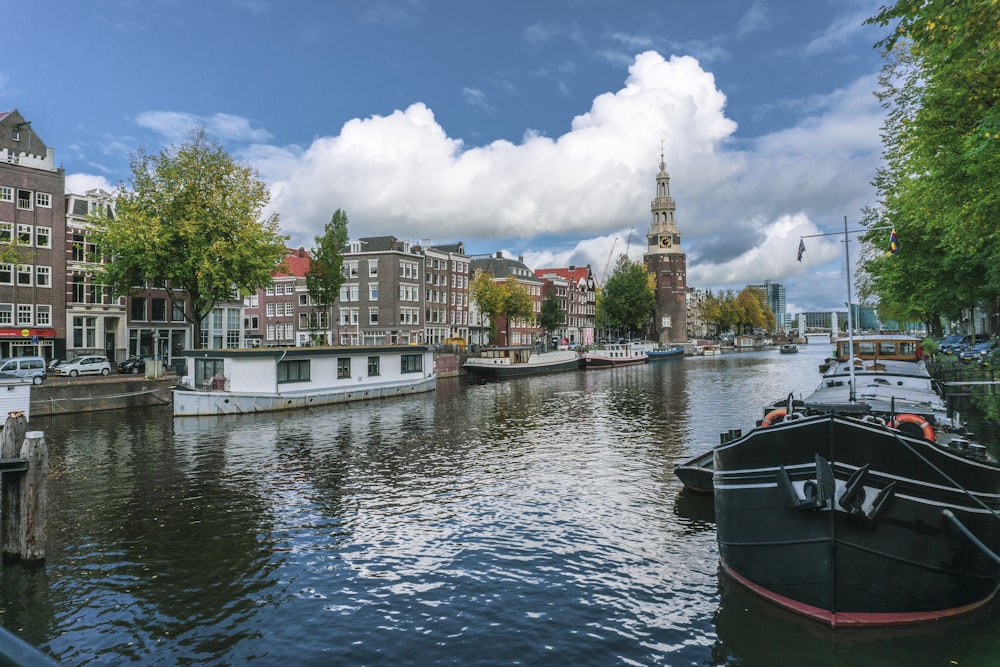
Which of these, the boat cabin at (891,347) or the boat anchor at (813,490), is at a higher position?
the boat cabin at (891,347)

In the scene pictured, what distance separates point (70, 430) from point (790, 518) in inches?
1310

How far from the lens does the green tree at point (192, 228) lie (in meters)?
41.4

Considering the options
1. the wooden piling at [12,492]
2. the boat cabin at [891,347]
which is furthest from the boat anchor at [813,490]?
the boat cabin at [891,347]

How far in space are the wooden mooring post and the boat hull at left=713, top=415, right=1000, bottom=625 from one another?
565 inches

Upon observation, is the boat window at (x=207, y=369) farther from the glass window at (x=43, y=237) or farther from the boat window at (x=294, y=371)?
the glass window at (x=43, y=237)

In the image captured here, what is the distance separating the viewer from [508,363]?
232 ft

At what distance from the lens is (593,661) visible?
31.3 feet

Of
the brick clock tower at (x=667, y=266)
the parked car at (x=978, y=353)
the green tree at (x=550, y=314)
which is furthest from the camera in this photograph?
the brick clock tower at (x=667, y=266)

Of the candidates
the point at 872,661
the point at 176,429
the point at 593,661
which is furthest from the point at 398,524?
the point at 176,429

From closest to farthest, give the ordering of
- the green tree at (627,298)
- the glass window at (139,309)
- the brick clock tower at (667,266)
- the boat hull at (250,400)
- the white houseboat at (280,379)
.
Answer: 1. the boat hull at (250,400)
2. the white houseboat at (280,379)
3. the glass window at (139,309)
4. the green tree at (627,298)
5. the brick clock tower at (667,266)

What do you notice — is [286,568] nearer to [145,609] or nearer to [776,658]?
[145,609]

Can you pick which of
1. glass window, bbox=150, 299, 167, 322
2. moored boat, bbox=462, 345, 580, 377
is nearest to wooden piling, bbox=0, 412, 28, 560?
glass window, bbox=150, 299, 167, 322

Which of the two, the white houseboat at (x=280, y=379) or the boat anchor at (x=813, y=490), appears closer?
the boat anchor at (x=813, y=490)

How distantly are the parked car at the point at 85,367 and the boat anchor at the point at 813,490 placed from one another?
51.8 metres
